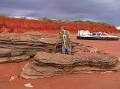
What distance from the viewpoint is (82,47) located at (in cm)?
2048

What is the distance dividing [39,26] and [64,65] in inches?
1441

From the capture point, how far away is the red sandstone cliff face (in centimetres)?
4728

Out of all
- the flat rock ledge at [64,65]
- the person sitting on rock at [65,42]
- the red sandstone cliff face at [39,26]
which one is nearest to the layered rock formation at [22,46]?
the person sitting on rock at [65,42]

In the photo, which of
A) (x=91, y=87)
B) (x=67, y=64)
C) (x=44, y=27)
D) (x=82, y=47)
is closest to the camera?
(x=91, y=87)

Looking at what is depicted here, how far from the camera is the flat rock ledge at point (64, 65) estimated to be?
14.9 m

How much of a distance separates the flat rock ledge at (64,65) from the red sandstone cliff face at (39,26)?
98.1ft

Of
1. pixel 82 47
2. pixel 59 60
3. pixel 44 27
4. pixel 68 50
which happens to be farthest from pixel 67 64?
pixel 44 27

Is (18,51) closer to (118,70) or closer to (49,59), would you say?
(49,59)

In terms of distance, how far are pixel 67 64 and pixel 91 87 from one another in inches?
65.6

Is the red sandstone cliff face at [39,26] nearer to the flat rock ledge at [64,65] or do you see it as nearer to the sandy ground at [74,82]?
the flat rock ledge at [64,65]

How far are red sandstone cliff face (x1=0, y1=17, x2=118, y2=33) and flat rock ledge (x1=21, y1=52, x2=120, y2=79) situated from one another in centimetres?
2991

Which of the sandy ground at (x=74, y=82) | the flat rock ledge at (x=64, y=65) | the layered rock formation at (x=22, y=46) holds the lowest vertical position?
the sandy ground at (x=74, y=82)

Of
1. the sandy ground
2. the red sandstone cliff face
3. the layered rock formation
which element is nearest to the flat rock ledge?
the sandy ground

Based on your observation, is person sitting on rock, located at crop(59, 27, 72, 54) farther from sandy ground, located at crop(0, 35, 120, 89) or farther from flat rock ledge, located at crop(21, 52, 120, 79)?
sandy ground, located at crop(0, 35, 120, 89)
